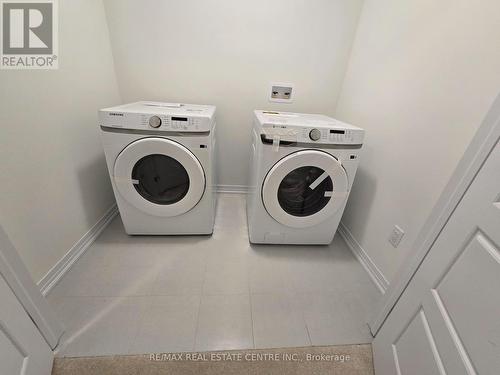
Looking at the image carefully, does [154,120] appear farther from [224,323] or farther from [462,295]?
[462,295]

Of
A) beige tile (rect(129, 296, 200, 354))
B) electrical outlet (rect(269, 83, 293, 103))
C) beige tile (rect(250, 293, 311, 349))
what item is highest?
electrical outlet (rect(269, 83, 293, 103))

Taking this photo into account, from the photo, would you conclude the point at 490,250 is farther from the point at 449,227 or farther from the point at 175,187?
the point at 175,187

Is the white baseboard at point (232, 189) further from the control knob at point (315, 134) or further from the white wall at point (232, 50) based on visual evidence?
the control knob at point (315, 134)

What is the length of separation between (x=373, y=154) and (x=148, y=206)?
1.42m

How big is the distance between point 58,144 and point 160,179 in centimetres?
52

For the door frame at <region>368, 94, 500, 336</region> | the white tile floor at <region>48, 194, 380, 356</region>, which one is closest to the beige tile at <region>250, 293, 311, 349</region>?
the white tile floor at <region>48, 194, 380, 356</region>

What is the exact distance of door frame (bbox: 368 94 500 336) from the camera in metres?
0.49

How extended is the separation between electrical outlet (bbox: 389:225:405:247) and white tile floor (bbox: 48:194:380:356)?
0.30 m

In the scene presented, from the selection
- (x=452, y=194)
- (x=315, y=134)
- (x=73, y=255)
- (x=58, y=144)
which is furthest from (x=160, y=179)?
(x=452, y=194)

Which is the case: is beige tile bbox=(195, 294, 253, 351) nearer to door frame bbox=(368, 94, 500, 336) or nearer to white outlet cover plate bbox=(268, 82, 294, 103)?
door frame bbox=(368, 94, 500, 336)

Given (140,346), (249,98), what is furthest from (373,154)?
(140,346)

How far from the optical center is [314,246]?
1445 mm

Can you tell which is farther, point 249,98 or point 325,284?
point 249,98

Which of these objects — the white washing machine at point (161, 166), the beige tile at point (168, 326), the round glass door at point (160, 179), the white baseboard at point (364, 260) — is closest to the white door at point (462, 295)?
the white baseboard at point (364, 260)
